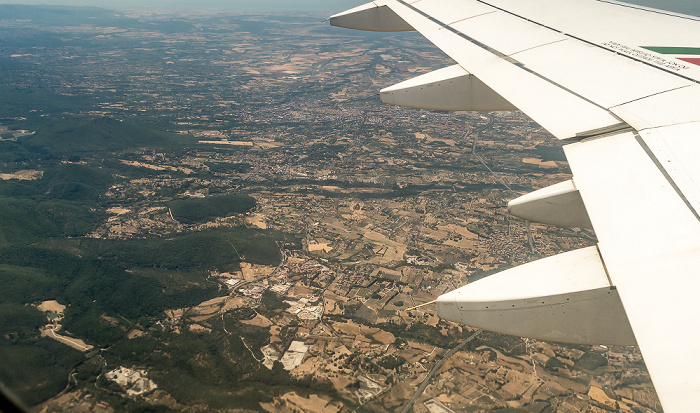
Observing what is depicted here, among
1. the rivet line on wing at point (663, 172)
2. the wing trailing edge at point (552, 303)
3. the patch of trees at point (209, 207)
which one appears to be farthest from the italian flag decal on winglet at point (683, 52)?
the patch of trees at point (209, 207)

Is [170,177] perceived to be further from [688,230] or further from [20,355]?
[688,230]

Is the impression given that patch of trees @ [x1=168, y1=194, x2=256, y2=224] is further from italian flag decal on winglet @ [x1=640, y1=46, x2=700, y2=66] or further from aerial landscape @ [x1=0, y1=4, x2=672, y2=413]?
italian flag decal on winglet @ [x1=640, y1=46, x2=700, y2=66]

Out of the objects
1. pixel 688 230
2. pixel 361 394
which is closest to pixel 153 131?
pixel 361 394

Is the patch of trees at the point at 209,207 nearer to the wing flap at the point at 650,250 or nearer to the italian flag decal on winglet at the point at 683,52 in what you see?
the italian flag decal on winglet at the point at 683,52

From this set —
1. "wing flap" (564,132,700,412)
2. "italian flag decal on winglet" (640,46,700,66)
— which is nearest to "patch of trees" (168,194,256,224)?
"italian flag decal on winglet" (640,46,700,66)

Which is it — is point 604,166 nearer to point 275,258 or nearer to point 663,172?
point 663,172
